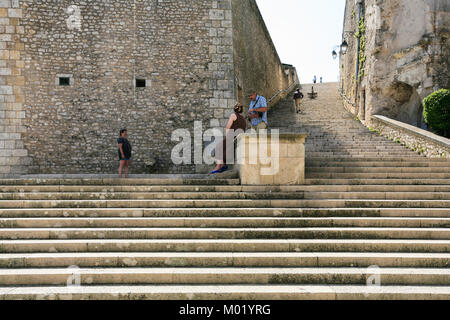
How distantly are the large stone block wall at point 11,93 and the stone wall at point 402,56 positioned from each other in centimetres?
1346

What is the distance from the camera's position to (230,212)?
463 cm

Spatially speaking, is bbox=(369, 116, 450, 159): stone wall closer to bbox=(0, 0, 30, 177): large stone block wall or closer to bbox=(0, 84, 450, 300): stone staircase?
bbox=(0, 84, 450, 300): stone staircase

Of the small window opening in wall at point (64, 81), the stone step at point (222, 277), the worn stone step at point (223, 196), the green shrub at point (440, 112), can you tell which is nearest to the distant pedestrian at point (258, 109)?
the worn stone step at point (223, 196)

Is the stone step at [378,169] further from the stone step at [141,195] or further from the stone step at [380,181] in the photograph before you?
the stone step at [141,195]

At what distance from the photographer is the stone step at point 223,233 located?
411 cm

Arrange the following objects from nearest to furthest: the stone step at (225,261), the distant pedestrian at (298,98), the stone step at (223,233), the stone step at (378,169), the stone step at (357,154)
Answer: the stone step at (225,261) < the stone step at (223,233) < the stone step at (378,169) < the stone step at (357,154) < the distant pedestrian at (298,98)

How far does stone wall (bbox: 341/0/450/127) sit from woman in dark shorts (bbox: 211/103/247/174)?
914cm

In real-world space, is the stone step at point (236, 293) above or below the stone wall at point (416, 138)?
below

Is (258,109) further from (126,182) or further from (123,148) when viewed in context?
(123,148)

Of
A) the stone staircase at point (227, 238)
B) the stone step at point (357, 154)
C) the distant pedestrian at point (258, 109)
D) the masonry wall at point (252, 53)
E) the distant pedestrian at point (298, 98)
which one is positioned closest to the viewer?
the stone staircase at point (227, 238)

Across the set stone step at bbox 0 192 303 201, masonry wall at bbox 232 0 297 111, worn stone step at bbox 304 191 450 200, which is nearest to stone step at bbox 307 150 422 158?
worn stone step at bbox 304 191 450 200

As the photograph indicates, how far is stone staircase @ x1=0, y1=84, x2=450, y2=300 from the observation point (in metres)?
3.28

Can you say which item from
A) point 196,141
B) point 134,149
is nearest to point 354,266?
point 196,141
